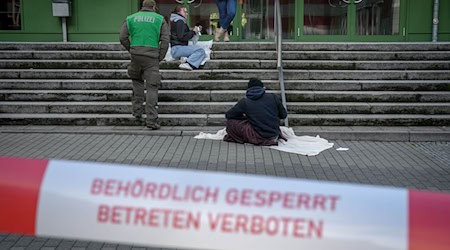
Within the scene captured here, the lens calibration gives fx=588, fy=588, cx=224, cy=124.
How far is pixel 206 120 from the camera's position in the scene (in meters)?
9.95

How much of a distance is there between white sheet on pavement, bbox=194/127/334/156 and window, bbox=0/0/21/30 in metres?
7.67

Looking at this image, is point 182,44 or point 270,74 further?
point 182,44

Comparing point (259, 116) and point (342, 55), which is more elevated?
point (342, 55)

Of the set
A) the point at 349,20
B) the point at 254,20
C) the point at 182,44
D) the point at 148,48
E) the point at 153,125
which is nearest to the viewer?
the point at 148,48

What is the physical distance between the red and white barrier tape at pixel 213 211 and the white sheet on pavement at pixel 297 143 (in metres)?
5.57

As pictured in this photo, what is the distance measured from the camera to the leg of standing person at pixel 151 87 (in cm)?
948

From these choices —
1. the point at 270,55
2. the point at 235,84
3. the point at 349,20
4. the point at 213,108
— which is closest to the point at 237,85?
the point at 235,84

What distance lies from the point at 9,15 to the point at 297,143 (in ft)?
30.4

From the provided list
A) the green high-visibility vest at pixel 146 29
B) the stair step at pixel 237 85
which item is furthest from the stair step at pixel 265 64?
the green high-visibility vest at pixel 146 29

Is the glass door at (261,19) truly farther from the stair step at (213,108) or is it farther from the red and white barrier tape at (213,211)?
the red and white barrier tape at (213,211)

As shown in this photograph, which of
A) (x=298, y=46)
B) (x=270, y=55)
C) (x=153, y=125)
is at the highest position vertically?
(x=298, y=46)

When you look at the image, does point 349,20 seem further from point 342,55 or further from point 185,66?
point 185,66

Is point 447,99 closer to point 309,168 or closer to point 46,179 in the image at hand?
point 309,168

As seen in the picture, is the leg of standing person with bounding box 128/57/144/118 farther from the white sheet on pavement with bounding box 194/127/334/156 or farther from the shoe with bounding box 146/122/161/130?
the white sheet on pavement with bounding box 194/127/334/156
